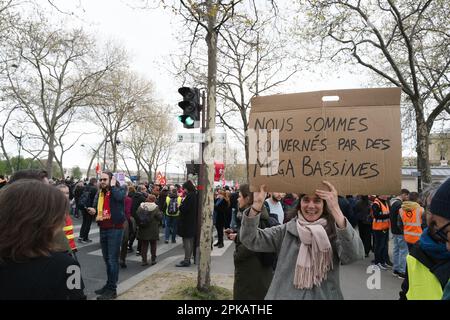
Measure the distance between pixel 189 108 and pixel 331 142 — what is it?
11.7 feet

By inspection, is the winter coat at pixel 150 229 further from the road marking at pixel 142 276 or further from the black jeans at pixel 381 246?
the black jeans at pixel 381 246

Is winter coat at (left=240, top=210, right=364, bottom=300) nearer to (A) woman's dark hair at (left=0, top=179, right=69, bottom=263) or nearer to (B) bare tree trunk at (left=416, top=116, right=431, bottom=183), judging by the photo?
(A) woman's dark hair at (left=0, top=179, right=69, bottom=263)

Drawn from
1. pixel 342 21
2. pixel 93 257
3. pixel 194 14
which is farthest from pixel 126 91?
pixel 194 14

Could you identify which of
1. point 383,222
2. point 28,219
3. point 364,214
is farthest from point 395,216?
point 28,219

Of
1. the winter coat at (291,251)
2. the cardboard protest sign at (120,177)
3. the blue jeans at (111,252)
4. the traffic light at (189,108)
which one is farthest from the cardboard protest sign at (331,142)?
the cardboard protest sign at (120,177)

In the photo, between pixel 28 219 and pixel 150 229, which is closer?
pixel 28 219

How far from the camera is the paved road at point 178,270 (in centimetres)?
559

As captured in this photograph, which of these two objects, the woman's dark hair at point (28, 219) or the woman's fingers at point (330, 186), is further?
the woman's fingers at point (330, 186)

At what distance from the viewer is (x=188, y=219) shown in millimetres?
7719

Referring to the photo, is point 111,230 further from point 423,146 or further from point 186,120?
point 423,146

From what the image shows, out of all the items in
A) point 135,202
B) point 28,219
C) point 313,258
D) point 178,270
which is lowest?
point 178,270

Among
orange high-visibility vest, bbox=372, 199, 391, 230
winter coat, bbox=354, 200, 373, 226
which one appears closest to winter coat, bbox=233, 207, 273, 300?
orange high-visibility vest, bbox=372, 199, 391, 230

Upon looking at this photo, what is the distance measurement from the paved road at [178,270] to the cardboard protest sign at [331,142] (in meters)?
3.52
